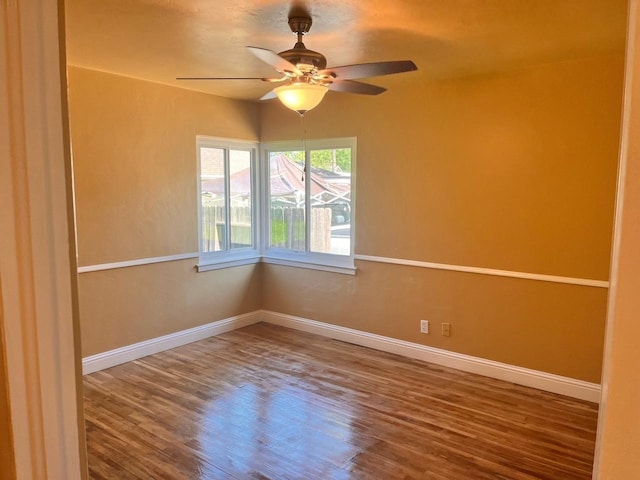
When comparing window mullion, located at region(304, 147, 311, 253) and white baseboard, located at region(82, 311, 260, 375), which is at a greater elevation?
window mullion, located at region(304, 147, 311, 253)

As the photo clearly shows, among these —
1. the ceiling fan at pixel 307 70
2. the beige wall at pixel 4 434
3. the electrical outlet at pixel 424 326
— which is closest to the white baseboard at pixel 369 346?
the electrical outlet at pixel 424 326

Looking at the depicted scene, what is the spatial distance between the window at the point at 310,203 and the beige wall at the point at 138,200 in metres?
0.70

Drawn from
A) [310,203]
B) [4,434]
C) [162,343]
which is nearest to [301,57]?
[4,434]

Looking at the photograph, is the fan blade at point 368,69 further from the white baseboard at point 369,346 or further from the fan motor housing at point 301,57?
the white baseboard at point 369,346

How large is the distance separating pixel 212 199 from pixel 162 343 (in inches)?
60.7

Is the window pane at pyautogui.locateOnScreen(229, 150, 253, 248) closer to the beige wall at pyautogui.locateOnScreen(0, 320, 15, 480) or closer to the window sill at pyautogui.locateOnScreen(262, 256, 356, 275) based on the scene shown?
the window sill at pyautogui.locateOnScreen(262, 256, 356, 275)

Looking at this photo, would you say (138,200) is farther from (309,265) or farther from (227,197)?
(309,265)

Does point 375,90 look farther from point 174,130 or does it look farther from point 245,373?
point 245,373

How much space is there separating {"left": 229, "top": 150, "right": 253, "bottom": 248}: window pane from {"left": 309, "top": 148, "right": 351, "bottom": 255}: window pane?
79cm

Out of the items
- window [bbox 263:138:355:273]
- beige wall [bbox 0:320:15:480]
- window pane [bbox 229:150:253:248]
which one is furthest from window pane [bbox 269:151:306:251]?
beige wall [bbox 0:320:15:480]

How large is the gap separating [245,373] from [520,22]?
3273 millimetres

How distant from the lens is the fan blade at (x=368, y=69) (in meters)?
2.37

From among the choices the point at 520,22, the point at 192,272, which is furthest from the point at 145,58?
the point at 520,22

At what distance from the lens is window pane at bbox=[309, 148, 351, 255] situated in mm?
4750
